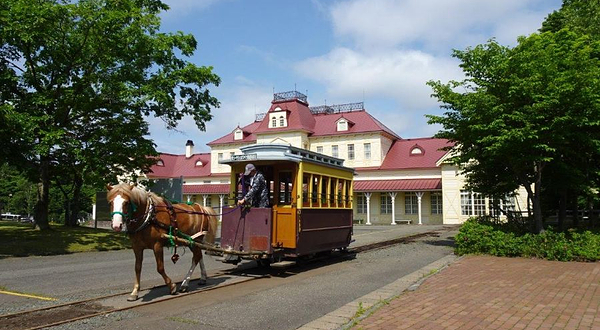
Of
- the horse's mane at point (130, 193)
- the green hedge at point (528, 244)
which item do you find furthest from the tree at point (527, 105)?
the horse's mane at point (130, 193)

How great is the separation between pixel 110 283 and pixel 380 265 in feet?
23.4

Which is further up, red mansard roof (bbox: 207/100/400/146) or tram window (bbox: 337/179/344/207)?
red mansard roof (bbox: 207/100/400/146)

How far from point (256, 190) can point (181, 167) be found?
50.3 meters

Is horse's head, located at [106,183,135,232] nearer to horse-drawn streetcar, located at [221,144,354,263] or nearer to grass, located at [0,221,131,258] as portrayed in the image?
horse-drawn streetcar, located at [221,144,354,263]

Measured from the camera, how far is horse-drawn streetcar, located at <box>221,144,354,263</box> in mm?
10414

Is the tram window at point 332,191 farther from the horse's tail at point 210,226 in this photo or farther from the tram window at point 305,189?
the horse's tail at point 210,226

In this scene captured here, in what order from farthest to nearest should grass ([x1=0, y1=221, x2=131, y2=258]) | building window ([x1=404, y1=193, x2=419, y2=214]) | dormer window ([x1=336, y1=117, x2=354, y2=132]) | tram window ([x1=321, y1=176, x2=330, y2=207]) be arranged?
dormer window ([x1=336, y1=117, x2=354, y2=132])
building window ([x1=404, y1=193, x2=419, y2=214])
grass ([x1=0, y1=221, x2=131, y2=258])
tram window ([x1=321, y1=176, x2=330, y2=207])

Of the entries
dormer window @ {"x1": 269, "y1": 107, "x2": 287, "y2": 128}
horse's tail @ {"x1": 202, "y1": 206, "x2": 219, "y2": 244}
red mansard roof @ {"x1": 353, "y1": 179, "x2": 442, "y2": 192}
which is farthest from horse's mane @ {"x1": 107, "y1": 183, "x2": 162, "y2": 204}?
dormer window @ {"x1": 269, "y1": 107, "x2": 287, "y2": 128}

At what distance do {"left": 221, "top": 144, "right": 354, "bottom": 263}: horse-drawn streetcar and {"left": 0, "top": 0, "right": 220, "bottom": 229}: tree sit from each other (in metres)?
10.0

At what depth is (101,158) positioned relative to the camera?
784 inches

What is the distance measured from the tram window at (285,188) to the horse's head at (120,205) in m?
4.58

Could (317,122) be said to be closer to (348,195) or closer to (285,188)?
(348,195)

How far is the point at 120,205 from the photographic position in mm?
7043

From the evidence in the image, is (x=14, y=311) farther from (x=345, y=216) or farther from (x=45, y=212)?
(x=45, y=212)
